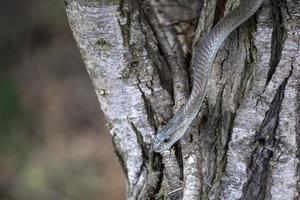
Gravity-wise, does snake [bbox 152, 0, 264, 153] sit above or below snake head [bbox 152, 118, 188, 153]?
above

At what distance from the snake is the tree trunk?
59 millimetres

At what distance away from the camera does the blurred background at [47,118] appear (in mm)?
5680

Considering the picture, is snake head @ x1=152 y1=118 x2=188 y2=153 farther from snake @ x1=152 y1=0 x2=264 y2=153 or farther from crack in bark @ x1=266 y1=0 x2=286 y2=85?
crack in bark @ x1=266 y1=0 x2=286 y2=85

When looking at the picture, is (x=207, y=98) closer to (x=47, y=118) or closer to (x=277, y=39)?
(x=277, y=39)

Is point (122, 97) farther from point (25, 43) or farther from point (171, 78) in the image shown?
point (25, 43)

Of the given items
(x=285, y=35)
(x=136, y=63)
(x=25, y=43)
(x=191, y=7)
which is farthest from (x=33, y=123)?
(x=285, y=35)

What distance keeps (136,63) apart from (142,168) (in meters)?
0.50

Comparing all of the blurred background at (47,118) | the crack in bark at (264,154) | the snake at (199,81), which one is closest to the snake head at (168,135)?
the snake at (199,81)

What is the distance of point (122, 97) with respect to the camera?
2.68 meters

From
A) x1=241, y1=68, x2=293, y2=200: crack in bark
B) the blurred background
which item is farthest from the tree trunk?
the blurred background

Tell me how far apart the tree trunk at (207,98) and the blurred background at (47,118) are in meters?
2.88

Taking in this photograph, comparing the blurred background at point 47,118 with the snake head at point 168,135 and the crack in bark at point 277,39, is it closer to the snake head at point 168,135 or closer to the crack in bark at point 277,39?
the snake head at point 168,135

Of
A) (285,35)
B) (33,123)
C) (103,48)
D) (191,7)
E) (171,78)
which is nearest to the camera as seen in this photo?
(285,35)

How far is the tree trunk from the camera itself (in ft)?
7.78
